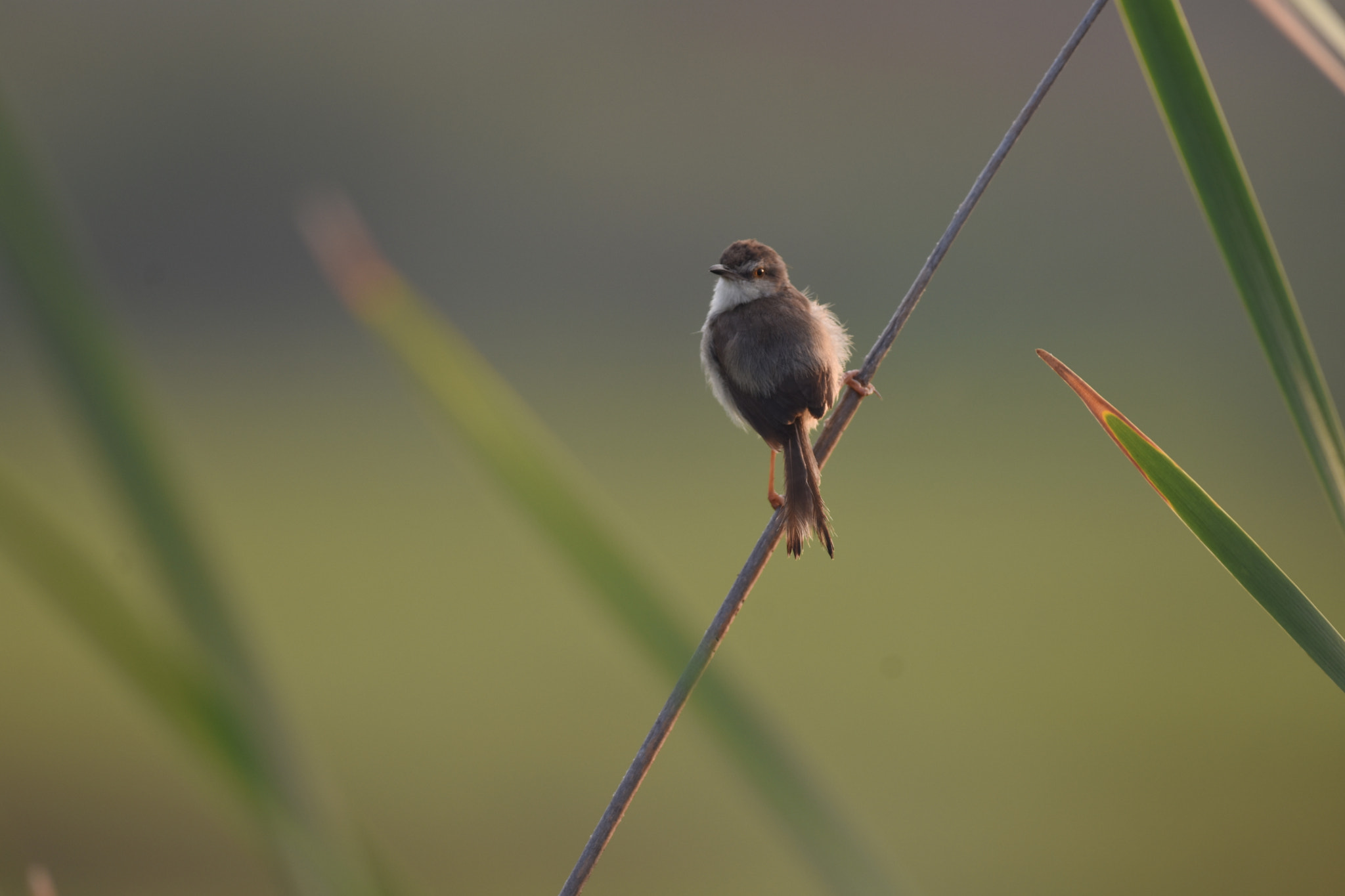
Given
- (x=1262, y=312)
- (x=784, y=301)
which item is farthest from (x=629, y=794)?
(x=784, y=301)

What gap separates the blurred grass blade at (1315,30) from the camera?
1.02 metres

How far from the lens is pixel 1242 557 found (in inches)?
35.2

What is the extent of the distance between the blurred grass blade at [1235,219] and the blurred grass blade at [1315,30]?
0.26m

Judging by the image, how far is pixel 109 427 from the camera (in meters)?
0.56

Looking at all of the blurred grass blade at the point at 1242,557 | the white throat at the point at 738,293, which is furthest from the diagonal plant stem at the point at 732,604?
the white throat at the point at 738,293

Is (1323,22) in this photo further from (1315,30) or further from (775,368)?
(775,368)

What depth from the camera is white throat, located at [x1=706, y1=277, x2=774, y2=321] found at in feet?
9.63

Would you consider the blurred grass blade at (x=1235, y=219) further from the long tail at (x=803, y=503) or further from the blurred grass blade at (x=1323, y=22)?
the long tail at (x=803, y=503)

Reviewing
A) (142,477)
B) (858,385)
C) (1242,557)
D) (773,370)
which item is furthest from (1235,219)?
(773,370)

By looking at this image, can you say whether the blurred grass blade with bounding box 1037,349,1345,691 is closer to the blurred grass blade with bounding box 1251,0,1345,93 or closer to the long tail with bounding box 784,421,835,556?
the blurred grass blade with bounding box 1251,0,1345,93

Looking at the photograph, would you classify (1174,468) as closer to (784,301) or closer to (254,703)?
(254,703)

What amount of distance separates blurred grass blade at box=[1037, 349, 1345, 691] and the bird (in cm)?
114

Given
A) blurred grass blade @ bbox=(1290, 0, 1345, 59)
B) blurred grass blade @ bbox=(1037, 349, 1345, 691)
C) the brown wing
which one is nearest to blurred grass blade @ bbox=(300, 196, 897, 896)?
blurred grass blade @ bbox=(1037, 349, 1345, 691)

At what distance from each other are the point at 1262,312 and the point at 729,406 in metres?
1.93
